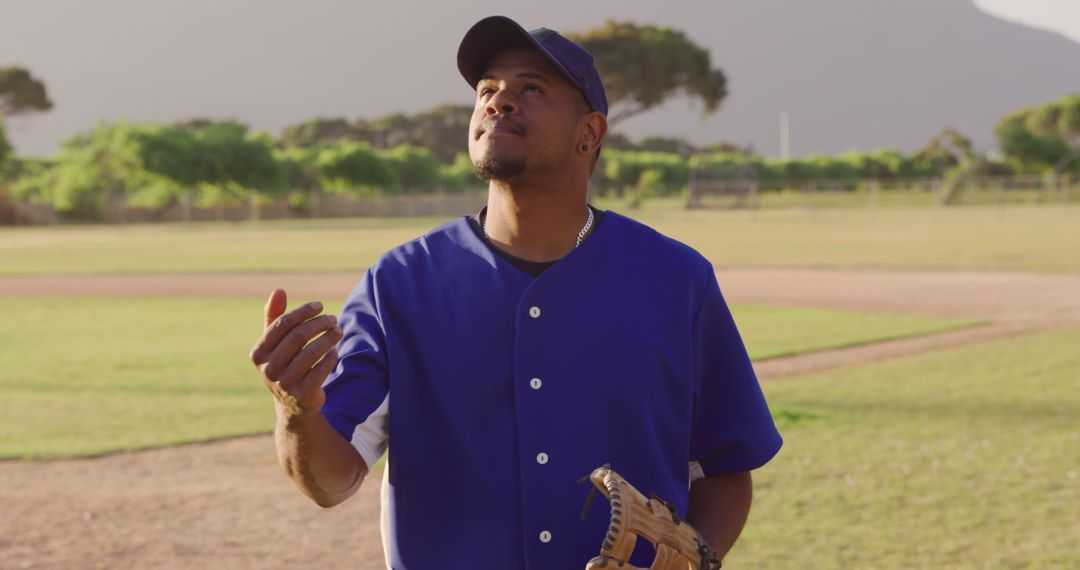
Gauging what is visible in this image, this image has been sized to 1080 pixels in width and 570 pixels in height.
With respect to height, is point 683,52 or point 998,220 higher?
point 683,52

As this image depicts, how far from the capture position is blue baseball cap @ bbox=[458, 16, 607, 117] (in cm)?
220

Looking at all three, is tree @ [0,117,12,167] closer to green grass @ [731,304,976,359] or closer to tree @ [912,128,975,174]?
tree @ [912,128,975,174]

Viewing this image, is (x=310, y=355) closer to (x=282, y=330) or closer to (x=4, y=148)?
(x=282, y=330)

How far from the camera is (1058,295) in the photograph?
18312mm

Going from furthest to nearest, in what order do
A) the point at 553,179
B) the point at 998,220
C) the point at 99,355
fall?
the point at 998,220, the point at 99,355, the point at 553,179

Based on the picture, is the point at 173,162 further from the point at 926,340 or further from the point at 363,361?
the point at 363,361

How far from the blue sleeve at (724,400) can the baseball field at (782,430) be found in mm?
3367

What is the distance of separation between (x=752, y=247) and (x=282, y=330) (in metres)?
30.6

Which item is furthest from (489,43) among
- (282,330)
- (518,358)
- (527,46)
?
(282,330)

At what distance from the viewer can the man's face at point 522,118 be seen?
7.25 feet

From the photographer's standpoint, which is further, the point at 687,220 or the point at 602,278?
the point at 687,220

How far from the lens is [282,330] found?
188 cm

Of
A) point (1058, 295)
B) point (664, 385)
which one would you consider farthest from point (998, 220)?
point (664, 385)

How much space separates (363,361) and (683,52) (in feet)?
247
